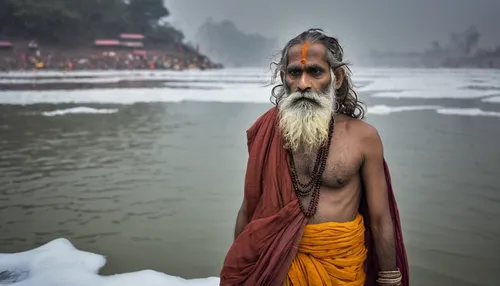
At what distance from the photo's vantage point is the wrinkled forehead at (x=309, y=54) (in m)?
1.83

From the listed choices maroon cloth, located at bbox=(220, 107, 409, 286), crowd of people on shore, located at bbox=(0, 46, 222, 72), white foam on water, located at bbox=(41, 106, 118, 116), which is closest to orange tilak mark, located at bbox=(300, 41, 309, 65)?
maroon cloth, located at bbox=(220, 107, 409, 286)

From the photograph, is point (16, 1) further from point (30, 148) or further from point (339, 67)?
point (339, 67)

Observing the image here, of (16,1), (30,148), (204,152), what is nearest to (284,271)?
(204,152)

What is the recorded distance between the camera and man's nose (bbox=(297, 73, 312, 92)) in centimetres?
183

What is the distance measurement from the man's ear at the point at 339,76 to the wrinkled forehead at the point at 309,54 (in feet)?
0.32

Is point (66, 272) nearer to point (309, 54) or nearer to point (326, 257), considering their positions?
point (326, 257)

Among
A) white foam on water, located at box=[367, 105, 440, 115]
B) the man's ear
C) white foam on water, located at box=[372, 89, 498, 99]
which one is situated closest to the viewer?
the man's ear

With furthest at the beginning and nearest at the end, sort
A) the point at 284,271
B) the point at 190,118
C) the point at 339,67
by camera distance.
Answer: the point at 190,118 < the point at 339,67 < the point at 284,271

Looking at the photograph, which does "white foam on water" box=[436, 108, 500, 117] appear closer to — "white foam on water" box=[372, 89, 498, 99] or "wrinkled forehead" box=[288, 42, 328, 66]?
"white foam on water" box=[372, 89, 498, 99]

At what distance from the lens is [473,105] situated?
11812mm

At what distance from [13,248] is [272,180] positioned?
8.53 feet

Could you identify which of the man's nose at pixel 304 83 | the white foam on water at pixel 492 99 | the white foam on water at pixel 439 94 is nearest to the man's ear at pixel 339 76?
the man's nose at pixel 304 83

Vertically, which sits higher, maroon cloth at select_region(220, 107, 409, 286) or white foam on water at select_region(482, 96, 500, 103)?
white foam on water at select_region(482, 96, 500, 103)

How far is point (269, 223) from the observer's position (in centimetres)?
180
